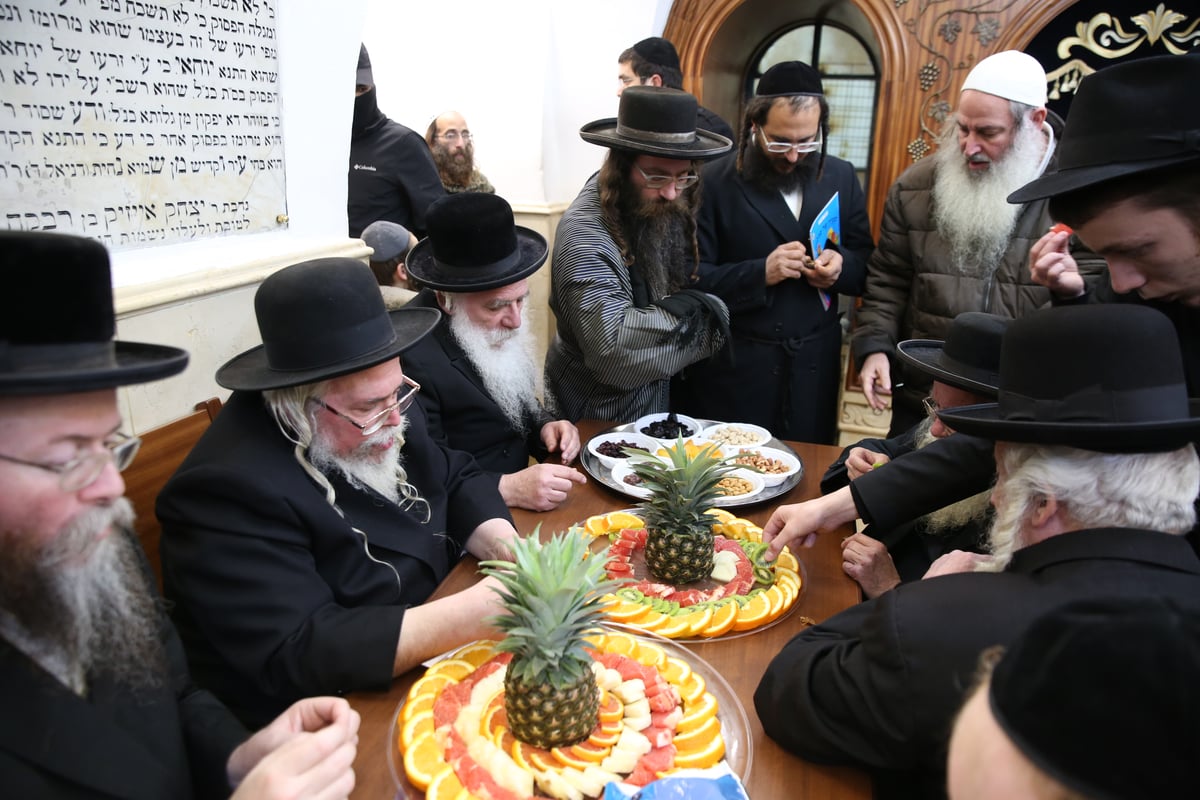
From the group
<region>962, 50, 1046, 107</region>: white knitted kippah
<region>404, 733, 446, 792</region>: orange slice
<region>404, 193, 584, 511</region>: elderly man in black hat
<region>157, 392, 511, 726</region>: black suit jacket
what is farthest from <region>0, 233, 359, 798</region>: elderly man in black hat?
<region>962, 50, 1046, 107</region>: white knitted kippah

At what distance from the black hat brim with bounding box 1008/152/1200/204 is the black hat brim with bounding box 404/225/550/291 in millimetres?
1851

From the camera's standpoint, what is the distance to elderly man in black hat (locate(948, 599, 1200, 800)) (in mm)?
793

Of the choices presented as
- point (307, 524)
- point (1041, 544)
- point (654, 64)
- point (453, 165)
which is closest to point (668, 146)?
point (654, 64)

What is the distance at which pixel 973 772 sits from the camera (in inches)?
37.3

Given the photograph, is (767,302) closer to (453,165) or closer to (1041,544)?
(1041,544)

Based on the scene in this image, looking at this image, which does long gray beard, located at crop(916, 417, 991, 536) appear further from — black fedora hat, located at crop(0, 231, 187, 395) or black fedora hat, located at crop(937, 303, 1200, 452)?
black fedora hat, located at crop(0, 231, 187, 395)

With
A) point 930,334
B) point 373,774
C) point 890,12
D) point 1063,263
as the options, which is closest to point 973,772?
point 373,774

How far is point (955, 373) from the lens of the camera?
8.15 feet

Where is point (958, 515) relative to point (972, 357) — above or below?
below

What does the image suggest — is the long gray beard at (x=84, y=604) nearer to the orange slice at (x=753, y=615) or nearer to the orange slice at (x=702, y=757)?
the orange slice at (x=702, y=757)

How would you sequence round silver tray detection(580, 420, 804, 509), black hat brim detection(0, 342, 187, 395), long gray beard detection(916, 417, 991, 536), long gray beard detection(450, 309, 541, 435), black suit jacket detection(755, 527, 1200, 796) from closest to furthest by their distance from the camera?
1. black hat brim detection(0, 342, 187, 395)
2. black suit jacket detection(755, 527, 1200, 796)
3. long gray beard detection(916, 417, 991, 536)
4. round silver tray detection(580, 420, 804, 509)
5. long gray beard detection(450, 309, 541, 435)

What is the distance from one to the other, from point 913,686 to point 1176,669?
71 centimetres

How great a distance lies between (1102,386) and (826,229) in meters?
2.81

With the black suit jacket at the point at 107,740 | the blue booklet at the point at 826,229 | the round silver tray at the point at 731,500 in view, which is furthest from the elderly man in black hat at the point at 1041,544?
the blue booklet at the point at 826,229
